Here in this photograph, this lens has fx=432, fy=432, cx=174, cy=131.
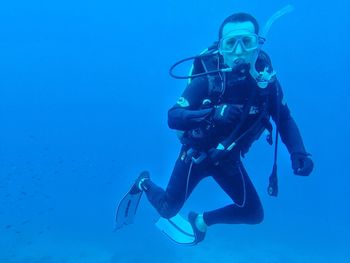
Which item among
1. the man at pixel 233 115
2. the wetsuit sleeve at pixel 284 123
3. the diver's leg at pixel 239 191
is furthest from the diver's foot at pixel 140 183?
the wetsuit sleeve at pixel 284 123

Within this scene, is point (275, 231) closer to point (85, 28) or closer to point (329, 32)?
point (329, 32)

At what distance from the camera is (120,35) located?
51.5 meters

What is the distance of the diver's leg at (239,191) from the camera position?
488 cm

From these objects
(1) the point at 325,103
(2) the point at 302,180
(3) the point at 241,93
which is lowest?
(3) the point at 241,93

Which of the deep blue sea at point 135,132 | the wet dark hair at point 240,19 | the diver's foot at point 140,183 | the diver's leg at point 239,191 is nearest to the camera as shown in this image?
the wet dark hair at point 240,19

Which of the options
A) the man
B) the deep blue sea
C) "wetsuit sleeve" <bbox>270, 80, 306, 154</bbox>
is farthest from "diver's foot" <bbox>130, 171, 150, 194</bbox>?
"wetsuit sleeve" <bbox>270, 80, 306, 154</bbox>

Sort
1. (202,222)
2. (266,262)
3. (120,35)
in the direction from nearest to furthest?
1. (202,222)
2. (266,262)
3. (120,35)

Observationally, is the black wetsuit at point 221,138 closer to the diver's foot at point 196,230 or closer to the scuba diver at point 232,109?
the scuba diver at point 232,109

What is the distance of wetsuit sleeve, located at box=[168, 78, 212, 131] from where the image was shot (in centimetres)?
396

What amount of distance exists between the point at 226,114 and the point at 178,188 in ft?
5.21

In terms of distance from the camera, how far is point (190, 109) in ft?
13.9

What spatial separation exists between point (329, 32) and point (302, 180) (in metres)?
17.5

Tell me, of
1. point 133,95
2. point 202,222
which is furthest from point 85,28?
point 202,222

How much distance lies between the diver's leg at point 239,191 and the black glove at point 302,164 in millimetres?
711
